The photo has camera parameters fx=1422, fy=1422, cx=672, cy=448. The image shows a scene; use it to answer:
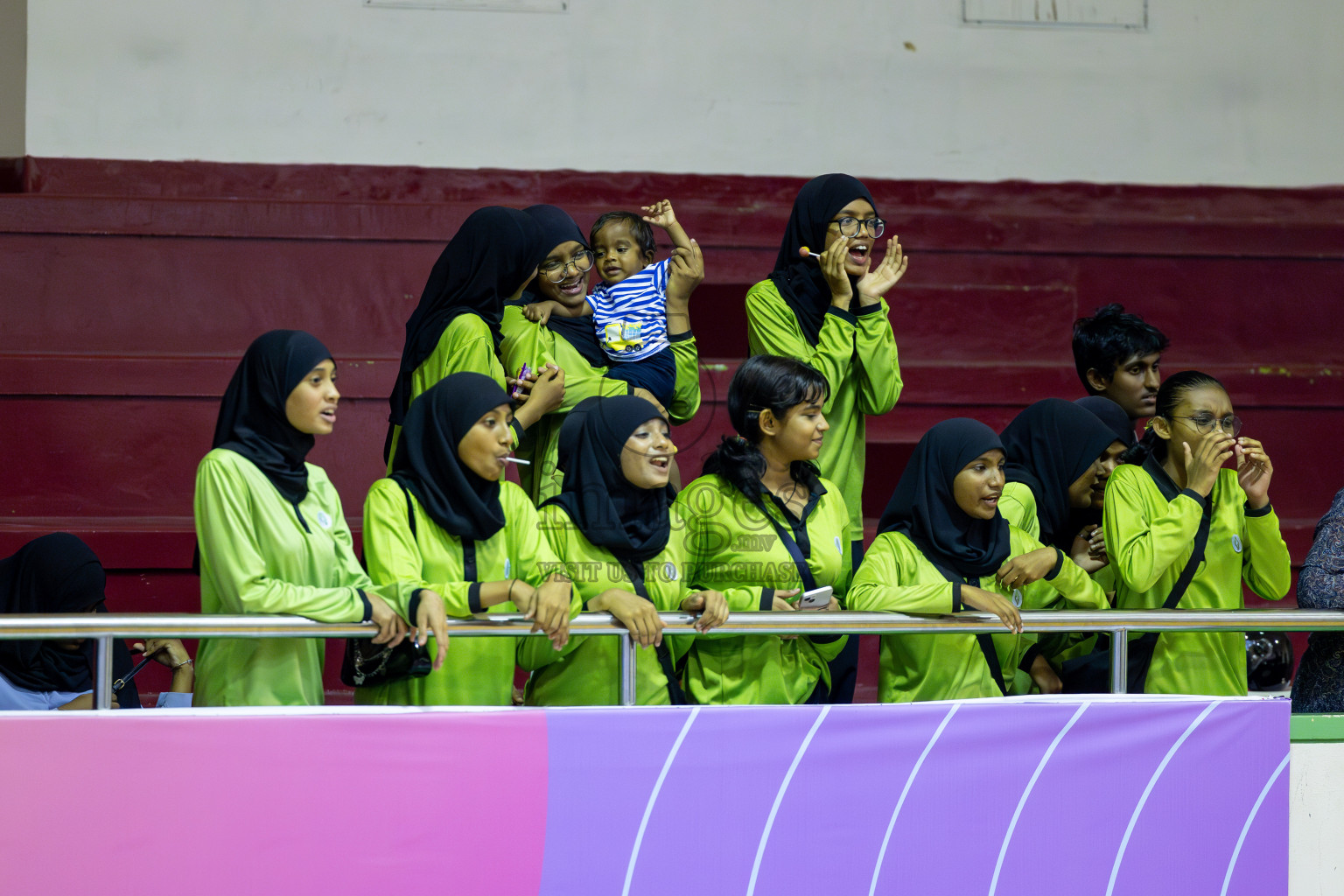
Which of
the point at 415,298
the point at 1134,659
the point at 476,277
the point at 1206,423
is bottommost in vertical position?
the point at 1134,659

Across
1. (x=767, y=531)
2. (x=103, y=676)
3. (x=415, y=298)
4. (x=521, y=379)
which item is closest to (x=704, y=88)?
(x=415, y=298)

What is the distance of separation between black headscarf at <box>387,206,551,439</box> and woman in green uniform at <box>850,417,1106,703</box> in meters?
1.20

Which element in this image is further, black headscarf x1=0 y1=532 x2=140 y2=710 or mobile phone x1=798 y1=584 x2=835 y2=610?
black headscarf x1=0 y1=532 x2=140 y2=710

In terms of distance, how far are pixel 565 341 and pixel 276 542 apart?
1.21 meters

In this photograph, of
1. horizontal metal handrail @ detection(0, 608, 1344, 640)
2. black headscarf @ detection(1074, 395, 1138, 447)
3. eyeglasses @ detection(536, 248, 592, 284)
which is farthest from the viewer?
black headscarf @ detection(1074, 395, 1138, 447)

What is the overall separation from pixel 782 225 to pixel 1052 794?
335 cm

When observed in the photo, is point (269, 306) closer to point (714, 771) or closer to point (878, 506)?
point (878, 506)

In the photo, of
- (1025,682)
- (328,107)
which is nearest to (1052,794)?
(1025,682)

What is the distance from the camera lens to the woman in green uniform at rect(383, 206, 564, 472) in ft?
12.3

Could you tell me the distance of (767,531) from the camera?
3.43 metres

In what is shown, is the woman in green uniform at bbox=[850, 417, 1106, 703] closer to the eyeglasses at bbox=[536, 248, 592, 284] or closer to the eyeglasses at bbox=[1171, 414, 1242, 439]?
the eyeglasses at bbox=[1171, 414, 1242, 439]

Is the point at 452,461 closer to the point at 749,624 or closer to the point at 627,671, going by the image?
the point at 627,671

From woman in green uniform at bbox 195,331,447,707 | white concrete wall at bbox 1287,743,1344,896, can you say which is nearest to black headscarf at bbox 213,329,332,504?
woman in green uniform at bbox 195,331,447,707

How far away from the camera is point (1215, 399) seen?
3688 millimetres
